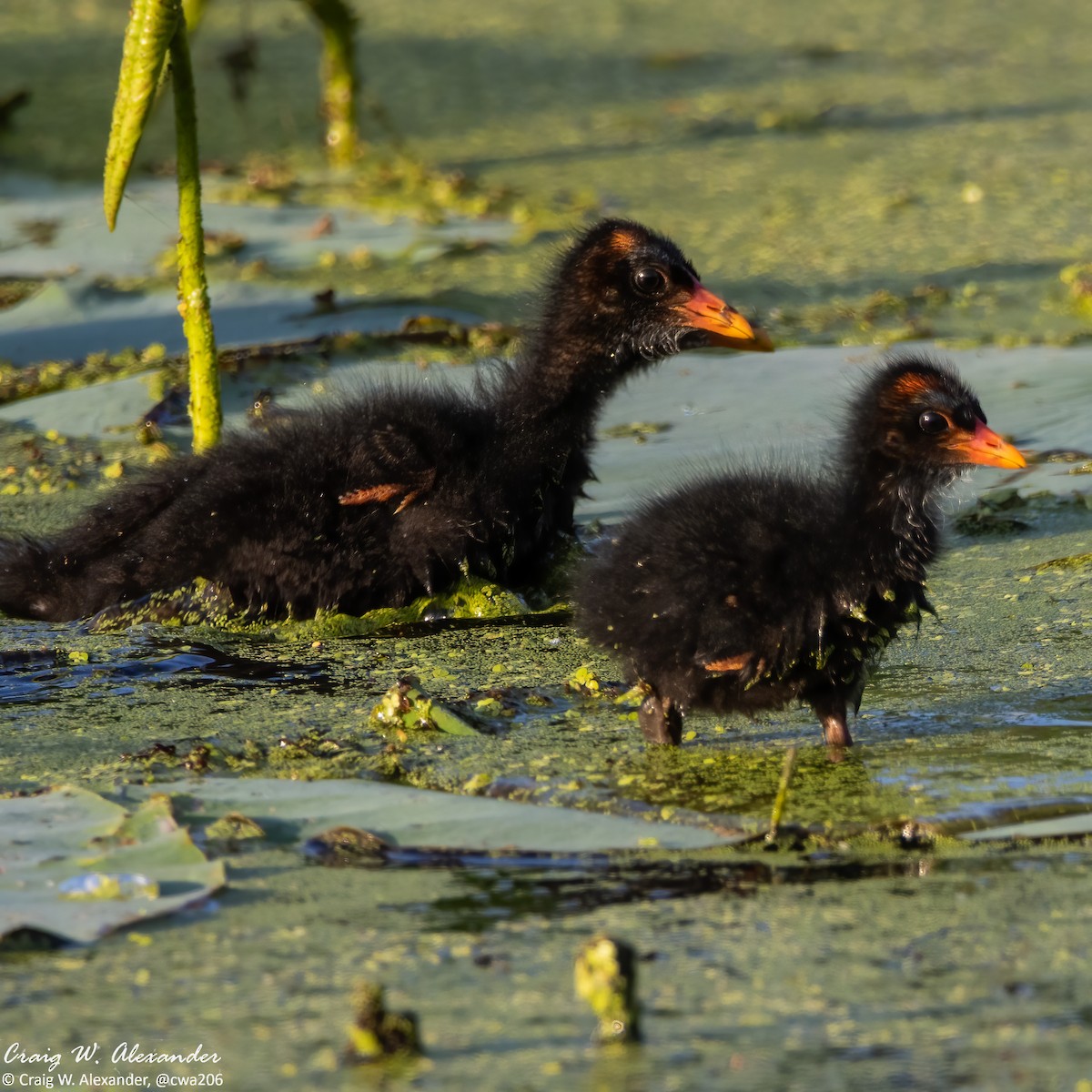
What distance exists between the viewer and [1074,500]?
16.3ft

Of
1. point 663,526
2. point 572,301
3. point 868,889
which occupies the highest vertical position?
point 572,301

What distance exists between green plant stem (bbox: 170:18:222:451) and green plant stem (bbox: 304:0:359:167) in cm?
339

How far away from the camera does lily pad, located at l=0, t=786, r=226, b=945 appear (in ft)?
8.59

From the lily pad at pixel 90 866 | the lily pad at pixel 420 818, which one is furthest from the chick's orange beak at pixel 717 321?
the lily pad at pixel 90 866

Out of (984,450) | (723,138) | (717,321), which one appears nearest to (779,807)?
(984,450)

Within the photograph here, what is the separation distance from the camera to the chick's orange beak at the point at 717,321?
4566mm

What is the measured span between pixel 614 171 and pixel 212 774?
20.0 ft

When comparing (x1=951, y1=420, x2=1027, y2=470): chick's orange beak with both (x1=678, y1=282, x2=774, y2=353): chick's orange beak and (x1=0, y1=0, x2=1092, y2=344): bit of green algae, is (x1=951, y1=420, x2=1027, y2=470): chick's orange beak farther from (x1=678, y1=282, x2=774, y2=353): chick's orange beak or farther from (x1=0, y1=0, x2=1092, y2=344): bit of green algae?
(x1=0, y1=0, x2=1092, y2=344): bit of green algae

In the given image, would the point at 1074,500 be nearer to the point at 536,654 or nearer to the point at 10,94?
the point at 536,654

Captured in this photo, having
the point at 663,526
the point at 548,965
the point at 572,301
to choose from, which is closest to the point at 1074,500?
the point at 572,301

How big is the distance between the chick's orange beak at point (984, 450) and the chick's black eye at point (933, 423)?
0.14 feet

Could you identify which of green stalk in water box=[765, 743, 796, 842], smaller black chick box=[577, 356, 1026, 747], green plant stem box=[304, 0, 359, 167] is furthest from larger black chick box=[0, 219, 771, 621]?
green plant stem box=[304, 0, 359, 167]

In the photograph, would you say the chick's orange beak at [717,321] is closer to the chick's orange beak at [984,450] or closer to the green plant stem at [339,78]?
the chick's orange beak at [984,450]

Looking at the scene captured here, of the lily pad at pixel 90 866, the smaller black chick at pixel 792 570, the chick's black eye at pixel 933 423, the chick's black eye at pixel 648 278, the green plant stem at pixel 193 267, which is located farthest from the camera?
the green plant stem at pixel 193 267
